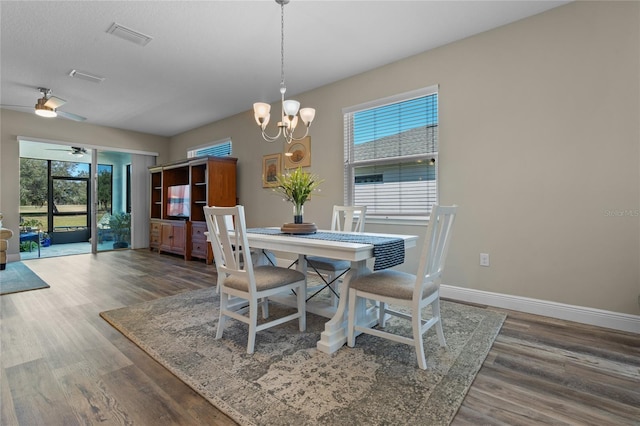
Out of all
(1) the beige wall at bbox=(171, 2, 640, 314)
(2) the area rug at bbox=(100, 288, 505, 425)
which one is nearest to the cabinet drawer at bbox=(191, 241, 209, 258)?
(2) the area rug at bbox=(100, 288, 505, 425)

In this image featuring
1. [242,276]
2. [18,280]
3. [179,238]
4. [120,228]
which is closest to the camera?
[242,276]

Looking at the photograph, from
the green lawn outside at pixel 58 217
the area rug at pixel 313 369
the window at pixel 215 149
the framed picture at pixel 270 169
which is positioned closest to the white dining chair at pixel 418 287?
the area rug at pixel 313 369

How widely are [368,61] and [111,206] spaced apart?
252 inches

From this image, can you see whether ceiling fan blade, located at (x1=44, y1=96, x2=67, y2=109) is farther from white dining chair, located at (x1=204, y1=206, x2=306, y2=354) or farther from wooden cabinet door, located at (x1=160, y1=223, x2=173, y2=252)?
white dining chair, located at (x1=204, y1=206, x2=306, y2=354)

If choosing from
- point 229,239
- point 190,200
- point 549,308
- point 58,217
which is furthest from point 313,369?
point 58,217

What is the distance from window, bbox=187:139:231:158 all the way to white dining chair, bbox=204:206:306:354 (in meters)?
3.99

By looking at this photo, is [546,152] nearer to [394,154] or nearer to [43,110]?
[394,154]

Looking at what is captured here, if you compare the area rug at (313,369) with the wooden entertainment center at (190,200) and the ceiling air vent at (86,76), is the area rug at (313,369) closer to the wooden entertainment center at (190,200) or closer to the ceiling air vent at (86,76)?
the wooden entertainment center at (190,200)

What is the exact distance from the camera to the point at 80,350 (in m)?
2.03

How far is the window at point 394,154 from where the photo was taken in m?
3.30

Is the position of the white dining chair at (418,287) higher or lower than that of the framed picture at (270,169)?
lower

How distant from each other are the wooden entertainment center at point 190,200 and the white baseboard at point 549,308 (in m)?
3.77

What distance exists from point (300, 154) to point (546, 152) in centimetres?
290

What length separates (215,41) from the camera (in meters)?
3.01
